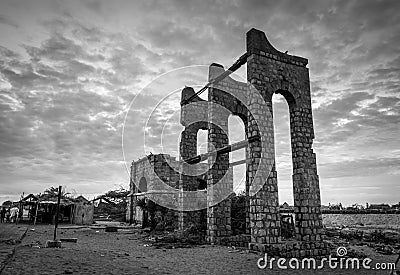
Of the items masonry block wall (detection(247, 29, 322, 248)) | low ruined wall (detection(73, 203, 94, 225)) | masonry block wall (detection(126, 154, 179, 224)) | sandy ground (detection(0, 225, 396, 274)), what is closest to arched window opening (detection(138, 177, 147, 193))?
masonry block wall (detection(126, 154, 179, 224))

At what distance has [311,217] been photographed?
13.3 metres

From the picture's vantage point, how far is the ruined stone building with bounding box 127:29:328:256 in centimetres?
1253

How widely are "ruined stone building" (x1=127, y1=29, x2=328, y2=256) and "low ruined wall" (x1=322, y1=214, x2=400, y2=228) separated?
14657mm

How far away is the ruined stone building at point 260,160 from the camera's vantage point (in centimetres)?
1253

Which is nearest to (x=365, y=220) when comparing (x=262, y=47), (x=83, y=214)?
(x=262, y=47)

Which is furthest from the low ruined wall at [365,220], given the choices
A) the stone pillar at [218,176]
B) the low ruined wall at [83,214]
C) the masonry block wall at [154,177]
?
the low ruined wall at [83,214]

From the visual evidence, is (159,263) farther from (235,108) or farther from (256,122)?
(235,108)

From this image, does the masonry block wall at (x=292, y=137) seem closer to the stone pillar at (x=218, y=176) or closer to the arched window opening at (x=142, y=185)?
the stone pillar at (x=218, y=176)

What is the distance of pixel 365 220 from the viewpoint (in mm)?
27250

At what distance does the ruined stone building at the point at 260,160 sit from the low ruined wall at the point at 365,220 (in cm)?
1466

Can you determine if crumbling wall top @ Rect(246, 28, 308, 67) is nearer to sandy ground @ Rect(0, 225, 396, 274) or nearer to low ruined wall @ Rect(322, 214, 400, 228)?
sandy ground @ Rect(0, 225, 396, 274)

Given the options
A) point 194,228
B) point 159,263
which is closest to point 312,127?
point 194,228

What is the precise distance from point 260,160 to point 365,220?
20.1m

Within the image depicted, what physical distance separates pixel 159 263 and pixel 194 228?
25.9ft
